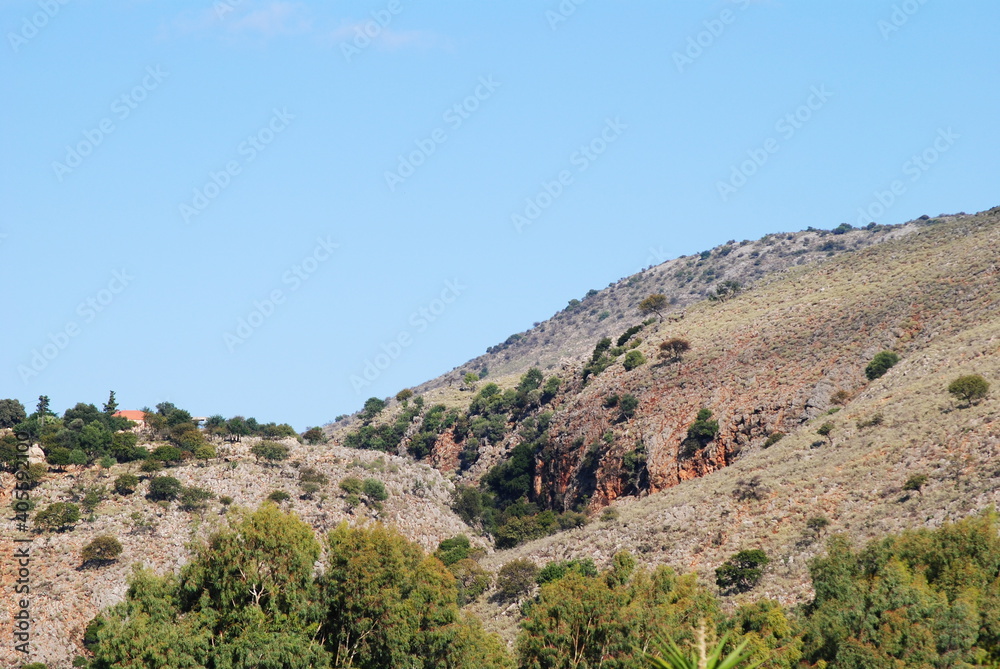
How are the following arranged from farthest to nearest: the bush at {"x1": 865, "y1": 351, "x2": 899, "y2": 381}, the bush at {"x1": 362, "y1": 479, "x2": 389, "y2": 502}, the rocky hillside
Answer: the bush at {"x1": 362, "y1": 479, "x2": 389, "y2": 502}
the bush at {"x1": 865, "y1": 351, "x2": 899, "y2": 381}
the rocky hillside

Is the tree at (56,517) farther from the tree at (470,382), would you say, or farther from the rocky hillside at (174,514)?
the tree at (470,382)

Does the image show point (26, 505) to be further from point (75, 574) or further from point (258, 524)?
point (258, 524)

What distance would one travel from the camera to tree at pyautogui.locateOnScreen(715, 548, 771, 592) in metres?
64.6

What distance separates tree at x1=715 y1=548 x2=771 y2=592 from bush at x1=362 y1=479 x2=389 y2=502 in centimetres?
3920

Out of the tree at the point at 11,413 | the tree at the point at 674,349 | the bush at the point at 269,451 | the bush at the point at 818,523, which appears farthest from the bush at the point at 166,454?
the bush at the point at 818,523

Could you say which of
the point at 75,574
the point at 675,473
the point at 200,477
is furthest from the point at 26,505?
the point at 675,473

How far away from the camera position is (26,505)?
3209 inches

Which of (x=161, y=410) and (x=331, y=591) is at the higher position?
(x=161, y=410)

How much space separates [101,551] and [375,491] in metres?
26.2

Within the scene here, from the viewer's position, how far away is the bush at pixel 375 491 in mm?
98750

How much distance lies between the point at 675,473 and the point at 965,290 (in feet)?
103

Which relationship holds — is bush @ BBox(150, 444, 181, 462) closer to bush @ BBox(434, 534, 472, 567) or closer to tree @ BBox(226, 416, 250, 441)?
tree @ BBox(226, 416, 250, 441)

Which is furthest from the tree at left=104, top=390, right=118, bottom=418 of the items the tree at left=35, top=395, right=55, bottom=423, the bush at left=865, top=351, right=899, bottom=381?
the bush at left=865, top=351, right=899, bottom=381

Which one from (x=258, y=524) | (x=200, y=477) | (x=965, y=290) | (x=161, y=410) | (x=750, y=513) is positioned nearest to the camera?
(x=258, y=524)
